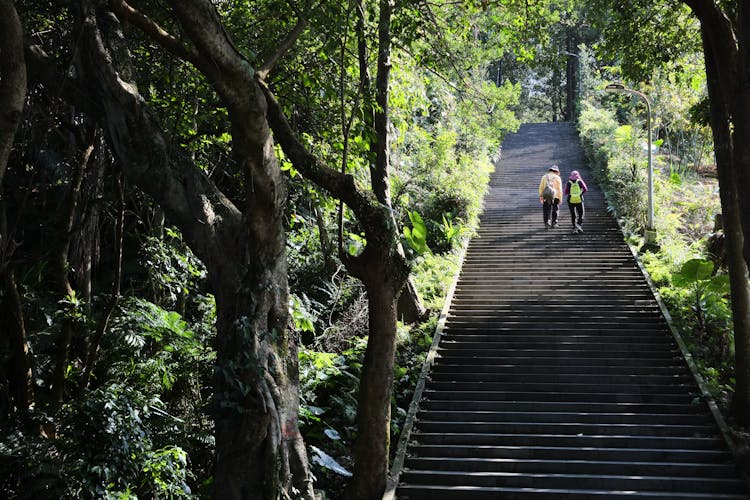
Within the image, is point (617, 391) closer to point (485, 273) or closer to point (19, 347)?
point (485, 273)

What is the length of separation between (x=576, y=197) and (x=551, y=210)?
113 cm

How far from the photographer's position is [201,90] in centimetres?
897

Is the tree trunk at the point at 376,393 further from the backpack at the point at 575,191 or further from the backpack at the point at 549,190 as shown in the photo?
the backpack at the point at 575,191

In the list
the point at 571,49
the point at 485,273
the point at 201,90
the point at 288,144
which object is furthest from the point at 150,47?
the point at 571,49

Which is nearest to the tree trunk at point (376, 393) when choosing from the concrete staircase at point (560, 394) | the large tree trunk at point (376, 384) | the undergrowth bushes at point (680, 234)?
the large tree trunk at point (376, 384)

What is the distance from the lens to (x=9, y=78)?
4.56 metres

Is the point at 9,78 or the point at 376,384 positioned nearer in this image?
the point at 9,78

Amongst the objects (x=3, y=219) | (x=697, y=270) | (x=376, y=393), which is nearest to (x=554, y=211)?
(x=697, y=270)

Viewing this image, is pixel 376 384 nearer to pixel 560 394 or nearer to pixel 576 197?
pixel 560 394

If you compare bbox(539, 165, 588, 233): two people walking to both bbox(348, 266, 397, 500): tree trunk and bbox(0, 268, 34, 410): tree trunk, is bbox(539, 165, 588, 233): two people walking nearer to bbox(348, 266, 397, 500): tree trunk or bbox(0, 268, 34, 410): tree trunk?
bbox(348, 266, 397, 500): tree trunk

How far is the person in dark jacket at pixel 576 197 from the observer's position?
58.9ft

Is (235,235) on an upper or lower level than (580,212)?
upper

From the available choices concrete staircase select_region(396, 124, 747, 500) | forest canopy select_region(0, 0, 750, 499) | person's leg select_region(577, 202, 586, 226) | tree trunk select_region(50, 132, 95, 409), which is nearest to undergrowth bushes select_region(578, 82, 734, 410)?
forest canopy select_region(0, 0, 750, 499)

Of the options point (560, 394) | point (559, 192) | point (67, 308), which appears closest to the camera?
point (67, 308)
